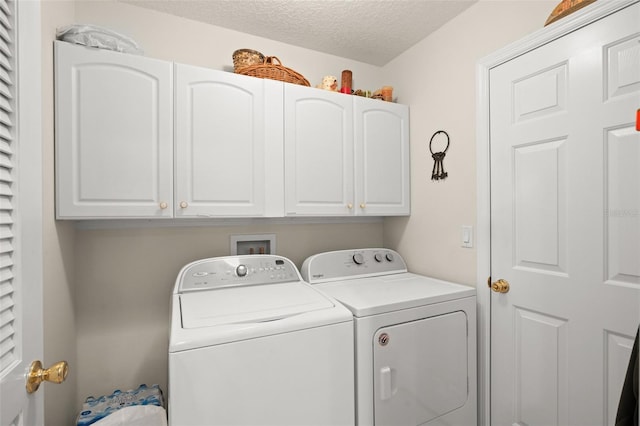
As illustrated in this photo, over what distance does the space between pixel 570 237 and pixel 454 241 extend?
1.99 ft

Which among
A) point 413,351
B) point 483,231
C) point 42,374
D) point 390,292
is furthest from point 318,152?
point 42,374

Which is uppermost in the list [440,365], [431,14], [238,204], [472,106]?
[431,14]

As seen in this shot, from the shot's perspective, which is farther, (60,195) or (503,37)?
(503,37)

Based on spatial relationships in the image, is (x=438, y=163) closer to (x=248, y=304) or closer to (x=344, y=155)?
(x=344, y=155)

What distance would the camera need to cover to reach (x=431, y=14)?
1820 mm

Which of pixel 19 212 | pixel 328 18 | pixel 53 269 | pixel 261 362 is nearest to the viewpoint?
pixel 19 212

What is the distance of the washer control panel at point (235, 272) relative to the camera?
164cm

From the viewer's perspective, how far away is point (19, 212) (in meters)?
0.69

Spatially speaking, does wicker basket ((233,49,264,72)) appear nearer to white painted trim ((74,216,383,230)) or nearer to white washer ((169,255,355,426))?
white painted trim ((74,216,383,230))

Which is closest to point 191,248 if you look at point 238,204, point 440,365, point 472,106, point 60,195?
point 238,204

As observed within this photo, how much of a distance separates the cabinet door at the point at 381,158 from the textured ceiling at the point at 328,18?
444 millimetres

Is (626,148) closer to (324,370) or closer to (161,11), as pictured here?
(324,370)

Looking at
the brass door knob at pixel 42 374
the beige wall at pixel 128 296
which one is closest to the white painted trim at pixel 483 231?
the beige wall at pixel 128 296

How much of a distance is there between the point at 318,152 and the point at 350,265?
766mm
